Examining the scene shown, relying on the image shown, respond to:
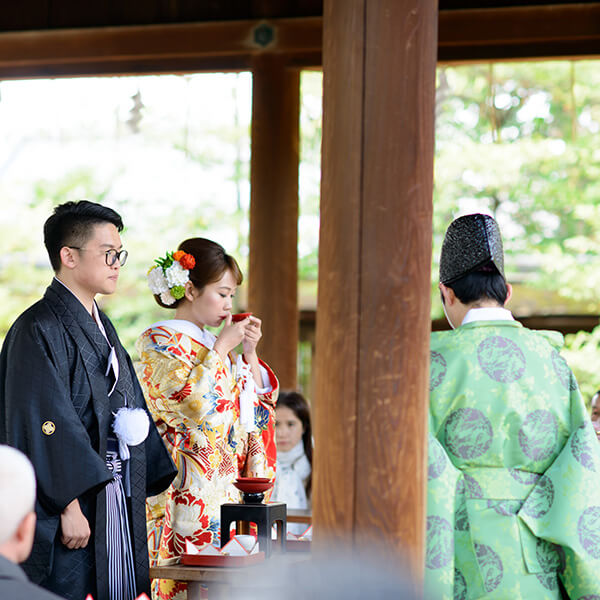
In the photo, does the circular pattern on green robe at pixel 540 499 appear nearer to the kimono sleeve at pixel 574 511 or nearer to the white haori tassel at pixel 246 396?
the kimono sleeve at pixel 574 511

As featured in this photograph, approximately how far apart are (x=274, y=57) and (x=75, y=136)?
28.1 feet

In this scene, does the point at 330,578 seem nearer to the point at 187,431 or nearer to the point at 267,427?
the point at 187,431

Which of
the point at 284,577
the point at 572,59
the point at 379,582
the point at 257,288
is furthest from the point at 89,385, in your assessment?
the point at 572,59

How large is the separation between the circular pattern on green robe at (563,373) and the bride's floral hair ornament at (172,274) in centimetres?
156

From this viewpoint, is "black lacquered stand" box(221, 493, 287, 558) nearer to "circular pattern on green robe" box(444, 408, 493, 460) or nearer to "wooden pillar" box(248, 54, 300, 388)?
"circular pattern on green robe" box(444, 408, 493, 460)

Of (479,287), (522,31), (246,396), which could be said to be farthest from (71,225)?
(522,31)

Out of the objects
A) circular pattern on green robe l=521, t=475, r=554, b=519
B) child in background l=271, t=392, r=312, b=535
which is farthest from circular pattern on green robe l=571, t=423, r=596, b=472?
child in background l=271, t=392, r=312, b=535

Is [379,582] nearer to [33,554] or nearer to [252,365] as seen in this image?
[33,554]

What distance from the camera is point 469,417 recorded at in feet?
9.40

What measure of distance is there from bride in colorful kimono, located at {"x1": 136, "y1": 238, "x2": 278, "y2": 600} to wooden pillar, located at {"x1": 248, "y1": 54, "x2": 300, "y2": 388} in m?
1.89

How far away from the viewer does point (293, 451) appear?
5.63 metres

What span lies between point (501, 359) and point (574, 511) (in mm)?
481

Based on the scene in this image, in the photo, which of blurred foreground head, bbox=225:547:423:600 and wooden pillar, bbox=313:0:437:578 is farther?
wooden pillar, bbox=313:0:437:578

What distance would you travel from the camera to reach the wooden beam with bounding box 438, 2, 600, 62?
561 cm
